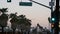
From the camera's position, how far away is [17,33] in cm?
8369

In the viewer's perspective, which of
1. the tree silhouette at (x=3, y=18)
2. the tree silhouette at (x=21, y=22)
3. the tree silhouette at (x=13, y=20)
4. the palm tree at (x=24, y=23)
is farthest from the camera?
the palm tree at (x=24, y=23)

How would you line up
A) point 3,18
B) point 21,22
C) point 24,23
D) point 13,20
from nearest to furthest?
point 3,18, point 13,20, point 21,22, point 24,23

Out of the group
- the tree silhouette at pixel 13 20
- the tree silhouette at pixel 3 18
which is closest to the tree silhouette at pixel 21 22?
the tree silhouette at pixel 13 20

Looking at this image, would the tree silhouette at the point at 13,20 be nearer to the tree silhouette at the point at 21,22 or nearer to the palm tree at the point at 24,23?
the tree silhouette at the point at 21,22

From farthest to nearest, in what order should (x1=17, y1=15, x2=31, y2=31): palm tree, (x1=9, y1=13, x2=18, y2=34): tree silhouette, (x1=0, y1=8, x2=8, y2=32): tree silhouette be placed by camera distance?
(x1=17, y1=15, x2=31, y2=31): palm tree
(x1=9, y1=13, x2=18, y2=34): tree silhouette
(x1=0, y1=8, x2=8, y2=32): tree silhouette

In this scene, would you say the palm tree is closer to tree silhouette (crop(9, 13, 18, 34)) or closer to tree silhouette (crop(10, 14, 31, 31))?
tree silhouette (crop(10, 14, 31, 31))

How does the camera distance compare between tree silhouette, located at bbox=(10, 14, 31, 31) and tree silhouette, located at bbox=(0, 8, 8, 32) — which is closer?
tree silhouette, located at bbox=(0, 8, 8, 32)

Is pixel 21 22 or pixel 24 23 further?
pixel 24 23

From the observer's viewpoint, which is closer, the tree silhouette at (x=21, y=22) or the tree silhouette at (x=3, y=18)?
the tree silhouette at (x=3, y=18)

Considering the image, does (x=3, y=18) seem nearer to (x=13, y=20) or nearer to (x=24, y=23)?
(x=13, y=20)

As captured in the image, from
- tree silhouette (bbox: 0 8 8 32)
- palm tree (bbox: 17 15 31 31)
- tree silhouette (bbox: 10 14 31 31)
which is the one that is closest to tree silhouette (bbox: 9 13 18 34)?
tree silhouette (bbox: 10 14 31 31)

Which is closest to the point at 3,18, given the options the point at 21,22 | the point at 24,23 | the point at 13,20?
the point at 13,20

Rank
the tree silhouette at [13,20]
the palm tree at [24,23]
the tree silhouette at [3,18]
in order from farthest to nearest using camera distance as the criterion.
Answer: the palm tree at [24,23] → the tree silhouette at [13,20] → the tree silhouette at [3,18]

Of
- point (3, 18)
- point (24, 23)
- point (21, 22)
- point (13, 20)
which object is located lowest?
point (24, 23)
